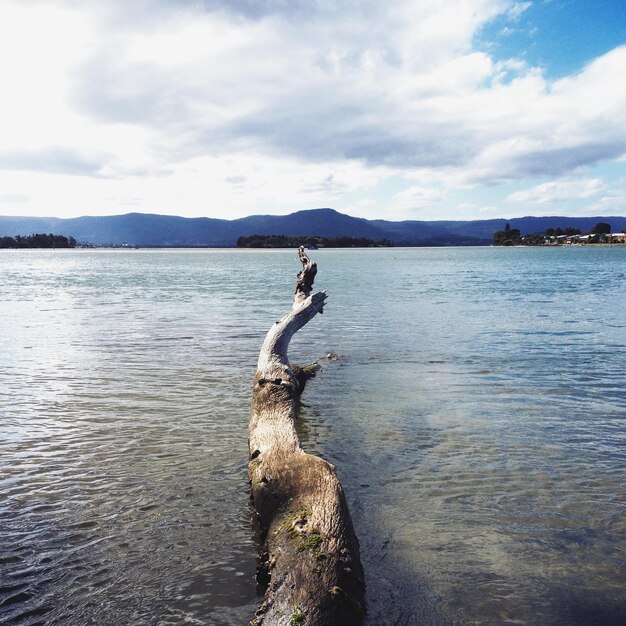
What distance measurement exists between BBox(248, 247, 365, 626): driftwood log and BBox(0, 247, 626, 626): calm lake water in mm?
366

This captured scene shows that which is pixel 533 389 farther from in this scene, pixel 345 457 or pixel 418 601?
pixel 418 601

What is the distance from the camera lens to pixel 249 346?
56.7ft

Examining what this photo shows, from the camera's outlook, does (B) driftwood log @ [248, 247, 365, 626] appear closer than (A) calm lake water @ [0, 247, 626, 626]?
Yes

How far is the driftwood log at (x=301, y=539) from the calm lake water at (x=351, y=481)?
0.37m

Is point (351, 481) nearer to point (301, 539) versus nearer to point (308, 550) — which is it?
point (301, 539)

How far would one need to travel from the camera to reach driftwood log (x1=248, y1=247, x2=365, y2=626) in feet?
12.8

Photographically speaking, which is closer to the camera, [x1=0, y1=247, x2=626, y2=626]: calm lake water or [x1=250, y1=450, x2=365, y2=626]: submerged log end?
[x1=250, y1=450, x2=365, y2=626]: submerged log end

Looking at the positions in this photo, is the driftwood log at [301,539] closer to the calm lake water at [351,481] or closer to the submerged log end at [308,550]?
the submerged log end at [308,550]

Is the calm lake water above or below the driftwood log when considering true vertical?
below

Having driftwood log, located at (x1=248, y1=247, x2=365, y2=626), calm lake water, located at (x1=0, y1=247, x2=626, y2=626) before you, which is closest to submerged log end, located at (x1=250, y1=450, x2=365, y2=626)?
driftwood log, located at (x1=248, y1=247, x2=365, y2=626)

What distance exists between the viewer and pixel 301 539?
4.44 meters

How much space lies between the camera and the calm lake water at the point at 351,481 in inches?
180

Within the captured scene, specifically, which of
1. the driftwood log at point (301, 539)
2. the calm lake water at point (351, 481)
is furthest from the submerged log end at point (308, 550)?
the calm lake water at point (351, 481)

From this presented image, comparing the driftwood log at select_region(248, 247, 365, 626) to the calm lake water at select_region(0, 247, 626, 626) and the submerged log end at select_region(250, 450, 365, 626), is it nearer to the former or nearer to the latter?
the submerged log end at select_region(250, 450, 365, 626)
